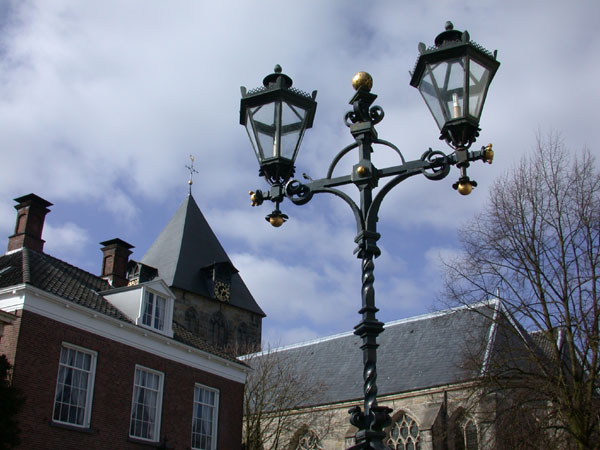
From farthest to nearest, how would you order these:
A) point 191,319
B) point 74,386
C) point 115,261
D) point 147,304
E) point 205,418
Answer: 1. point 191,319
2. point 115,261
3. point 205,418
4. point 147,304
5. point 74,386

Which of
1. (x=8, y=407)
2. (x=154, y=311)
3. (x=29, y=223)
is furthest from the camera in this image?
(x=29, y=223)

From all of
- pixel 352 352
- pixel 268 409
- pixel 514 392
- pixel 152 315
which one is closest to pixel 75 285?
pixel 152 315

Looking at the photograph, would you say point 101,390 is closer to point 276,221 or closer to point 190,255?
point 276,221

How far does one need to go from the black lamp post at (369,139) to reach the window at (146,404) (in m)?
11.1

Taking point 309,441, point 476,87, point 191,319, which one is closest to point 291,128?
point 476,87

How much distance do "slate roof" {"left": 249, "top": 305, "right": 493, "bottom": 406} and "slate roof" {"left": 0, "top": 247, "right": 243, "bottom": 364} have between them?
12279 millimetres

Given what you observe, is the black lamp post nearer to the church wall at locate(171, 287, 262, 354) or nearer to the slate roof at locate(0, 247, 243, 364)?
the slate roof at locate(0, 247, 243, 364)

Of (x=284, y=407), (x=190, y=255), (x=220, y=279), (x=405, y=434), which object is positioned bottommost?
(x=405, y=434)

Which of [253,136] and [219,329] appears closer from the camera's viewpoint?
[253,136]

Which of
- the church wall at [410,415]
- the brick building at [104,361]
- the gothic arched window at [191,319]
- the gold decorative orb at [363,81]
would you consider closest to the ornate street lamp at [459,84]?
the gold decorative orb at [363,81]

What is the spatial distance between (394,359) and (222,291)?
13088mm

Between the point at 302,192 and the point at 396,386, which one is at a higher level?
the point at 396,386

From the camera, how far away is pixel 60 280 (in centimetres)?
1599

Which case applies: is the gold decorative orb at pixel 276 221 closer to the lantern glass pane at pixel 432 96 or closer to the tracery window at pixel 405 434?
the lantern glass pane at pixel 432 96
